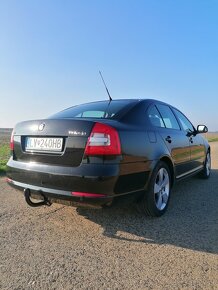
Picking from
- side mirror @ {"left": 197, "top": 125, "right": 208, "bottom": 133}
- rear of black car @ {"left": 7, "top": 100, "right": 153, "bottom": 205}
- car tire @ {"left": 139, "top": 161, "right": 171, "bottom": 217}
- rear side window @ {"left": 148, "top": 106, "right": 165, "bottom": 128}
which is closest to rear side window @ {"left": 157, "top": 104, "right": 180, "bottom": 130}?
rear side window @ {"left": 148, "top": 106, "right": 165, "bottom": 128}

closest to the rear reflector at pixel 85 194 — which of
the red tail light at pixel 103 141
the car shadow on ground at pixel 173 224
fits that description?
the car shadow on ground at pixel 173 224

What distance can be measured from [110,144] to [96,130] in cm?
20

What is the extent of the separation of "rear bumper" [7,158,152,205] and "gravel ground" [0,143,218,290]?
0.26m

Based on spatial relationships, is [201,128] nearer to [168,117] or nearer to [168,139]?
[168,117]

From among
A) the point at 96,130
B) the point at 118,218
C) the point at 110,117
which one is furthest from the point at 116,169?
the point at 118,218

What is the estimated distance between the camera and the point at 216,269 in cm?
259

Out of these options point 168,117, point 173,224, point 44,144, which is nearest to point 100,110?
point 44,144

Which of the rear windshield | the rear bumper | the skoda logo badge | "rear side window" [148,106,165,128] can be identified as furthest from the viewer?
"rear side window" [148,106,165,128]

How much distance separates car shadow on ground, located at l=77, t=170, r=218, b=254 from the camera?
10.4ft

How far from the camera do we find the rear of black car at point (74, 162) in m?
3.00

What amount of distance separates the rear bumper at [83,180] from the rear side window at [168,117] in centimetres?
130

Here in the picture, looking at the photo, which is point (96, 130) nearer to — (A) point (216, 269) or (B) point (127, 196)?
(B) point (127, 196)

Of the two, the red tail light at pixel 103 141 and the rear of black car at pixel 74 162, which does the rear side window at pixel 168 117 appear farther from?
the red tail light at pixel 103 141

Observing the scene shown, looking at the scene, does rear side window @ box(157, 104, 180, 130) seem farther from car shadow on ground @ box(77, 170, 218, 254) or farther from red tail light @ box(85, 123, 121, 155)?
red tail light @ box(85, 123, 121, 155)
